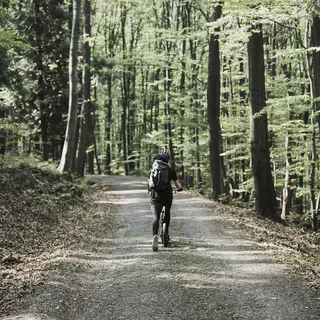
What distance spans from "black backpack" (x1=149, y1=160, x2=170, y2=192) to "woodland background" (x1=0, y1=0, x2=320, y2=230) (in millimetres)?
4268

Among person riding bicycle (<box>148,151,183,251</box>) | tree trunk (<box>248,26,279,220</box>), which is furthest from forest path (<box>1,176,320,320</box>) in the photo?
tree trunk (<box>248,26,279,220</box>)

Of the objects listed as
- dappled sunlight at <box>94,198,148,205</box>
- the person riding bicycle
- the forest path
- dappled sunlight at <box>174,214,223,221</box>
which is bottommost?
the forest path

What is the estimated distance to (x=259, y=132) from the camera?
561 inches

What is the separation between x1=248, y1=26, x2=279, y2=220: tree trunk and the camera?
14117 mm

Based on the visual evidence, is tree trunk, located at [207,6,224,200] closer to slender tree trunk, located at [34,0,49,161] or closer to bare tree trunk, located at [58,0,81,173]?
bare tree trunk, located at [58,0,81,173]

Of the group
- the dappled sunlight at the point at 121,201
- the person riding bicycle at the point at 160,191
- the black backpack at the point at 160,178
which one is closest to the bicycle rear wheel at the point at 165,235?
the person riding bicycle at the point at 160,191

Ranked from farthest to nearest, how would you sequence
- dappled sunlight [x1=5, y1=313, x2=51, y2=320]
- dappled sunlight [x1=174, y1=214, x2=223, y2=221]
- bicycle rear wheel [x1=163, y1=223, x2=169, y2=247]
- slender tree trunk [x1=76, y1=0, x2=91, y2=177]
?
slender tree trunk [x1=76, y1=0, x2=91, y2=177], dappled sunlight [x1=174, y1=214, x2=223, y2=221], bicycle rear wheel [x1=163, y1=223, x2=169, y2=247], dappled sunlight [x1=5, y1=313, x2=51, y2=320]

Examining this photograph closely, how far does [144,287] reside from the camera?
260 inches

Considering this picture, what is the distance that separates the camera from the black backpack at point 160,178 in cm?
911

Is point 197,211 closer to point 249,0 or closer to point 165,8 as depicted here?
point 249,0

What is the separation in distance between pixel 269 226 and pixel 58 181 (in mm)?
8241

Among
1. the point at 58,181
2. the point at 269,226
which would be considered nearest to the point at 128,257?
the point at 269,226

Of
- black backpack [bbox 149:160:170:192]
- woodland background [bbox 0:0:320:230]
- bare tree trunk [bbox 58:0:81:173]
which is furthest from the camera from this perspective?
bare tree trunk [bbox 58:0:81:173]

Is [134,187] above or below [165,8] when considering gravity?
below
